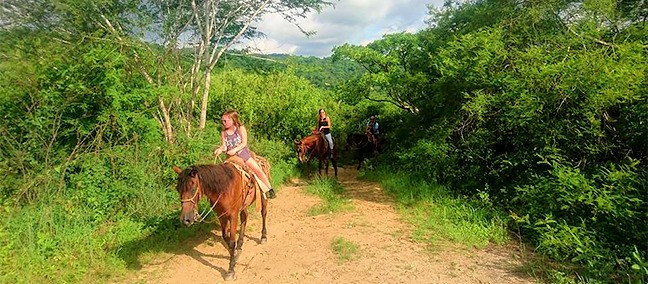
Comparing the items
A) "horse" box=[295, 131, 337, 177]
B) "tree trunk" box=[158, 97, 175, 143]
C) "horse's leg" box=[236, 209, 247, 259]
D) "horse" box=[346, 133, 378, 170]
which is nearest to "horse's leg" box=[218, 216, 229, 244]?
"horse's leg" box=[236, 209, 247, 259]

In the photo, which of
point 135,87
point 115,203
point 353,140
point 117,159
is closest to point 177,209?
point 115,203

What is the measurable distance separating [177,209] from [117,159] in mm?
1681

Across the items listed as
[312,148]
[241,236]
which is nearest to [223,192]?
[241,236]

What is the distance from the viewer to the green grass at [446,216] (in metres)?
5.82

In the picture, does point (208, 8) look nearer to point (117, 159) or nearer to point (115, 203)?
point (117, 159)

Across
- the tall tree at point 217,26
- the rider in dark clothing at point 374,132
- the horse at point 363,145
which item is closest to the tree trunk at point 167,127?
the tall tree at point 217,26

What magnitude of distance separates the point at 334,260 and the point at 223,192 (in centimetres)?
194

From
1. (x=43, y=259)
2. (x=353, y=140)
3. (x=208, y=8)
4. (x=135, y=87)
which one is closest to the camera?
(x=43, y=259)

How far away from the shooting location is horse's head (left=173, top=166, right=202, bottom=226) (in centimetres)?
419

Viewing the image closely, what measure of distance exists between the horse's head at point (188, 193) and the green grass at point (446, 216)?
362cm

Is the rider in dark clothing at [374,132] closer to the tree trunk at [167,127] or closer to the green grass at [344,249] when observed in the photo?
the tree trunk at [167,127]

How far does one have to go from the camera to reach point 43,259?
4984 mm

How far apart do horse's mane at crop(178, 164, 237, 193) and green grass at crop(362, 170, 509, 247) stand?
323 centimetres

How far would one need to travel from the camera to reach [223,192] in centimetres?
502
